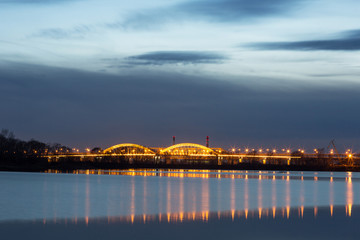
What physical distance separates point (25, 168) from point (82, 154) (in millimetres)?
52718

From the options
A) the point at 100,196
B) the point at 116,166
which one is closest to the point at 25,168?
the point at 116,166

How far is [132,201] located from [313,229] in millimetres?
12744

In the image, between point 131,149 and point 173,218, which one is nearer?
point 173,218

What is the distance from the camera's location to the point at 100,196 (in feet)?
108

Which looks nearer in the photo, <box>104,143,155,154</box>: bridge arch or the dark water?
the dark water

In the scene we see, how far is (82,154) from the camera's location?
159 metres

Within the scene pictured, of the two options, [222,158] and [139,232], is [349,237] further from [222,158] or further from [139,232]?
[222,158]

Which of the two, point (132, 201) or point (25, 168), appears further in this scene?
point (25, 168)

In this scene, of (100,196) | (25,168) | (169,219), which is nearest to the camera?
(169,219)

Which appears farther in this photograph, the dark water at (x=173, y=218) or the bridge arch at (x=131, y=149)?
the bridge arch at (x=131, y=149)

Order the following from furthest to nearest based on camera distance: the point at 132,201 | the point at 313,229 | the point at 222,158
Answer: the point at 222,158, the point at 132,201, the point at 313,229

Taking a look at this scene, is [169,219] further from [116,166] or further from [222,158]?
[222,158]

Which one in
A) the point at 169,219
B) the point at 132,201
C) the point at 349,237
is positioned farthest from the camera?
the point at 132,201

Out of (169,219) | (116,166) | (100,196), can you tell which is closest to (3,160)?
(116,166)
